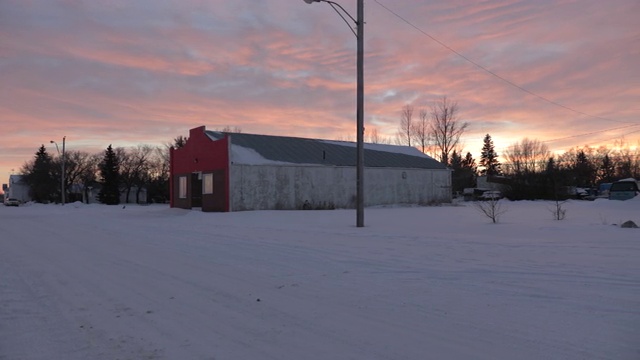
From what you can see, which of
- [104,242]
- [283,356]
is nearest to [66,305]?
[283,356]

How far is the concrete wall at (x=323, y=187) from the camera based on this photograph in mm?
31359

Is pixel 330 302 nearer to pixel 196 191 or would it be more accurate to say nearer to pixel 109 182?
pixel 196 191

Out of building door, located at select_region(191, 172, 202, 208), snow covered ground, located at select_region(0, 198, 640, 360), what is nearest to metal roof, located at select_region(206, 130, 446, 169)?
building door, located at select_region(191, 172, 202, 208)

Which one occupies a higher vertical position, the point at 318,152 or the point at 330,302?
the point at 318,152

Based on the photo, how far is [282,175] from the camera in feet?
108

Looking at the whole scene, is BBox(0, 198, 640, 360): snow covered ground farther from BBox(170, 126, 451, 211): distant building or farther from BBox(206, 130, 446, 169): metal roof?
BBox(206, 130, 446, 169): metal roof

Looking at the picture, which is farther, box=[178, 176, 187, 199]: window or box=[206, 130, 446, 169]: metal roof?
box=[178, 176, 187, 199]: window

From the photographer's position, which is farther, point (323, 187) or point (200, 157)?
point (323, 187)

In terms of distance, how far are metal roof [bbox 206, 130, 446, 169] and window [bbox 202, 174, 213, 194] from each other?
280 cm

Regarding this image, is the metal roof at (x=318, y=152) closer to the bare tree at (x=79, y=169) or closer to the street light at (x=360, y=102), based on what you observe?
the street light at (x=360, y=102)

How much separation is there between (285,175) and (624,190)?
24.3m

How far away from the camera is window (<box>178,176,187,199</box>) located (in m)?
37.3

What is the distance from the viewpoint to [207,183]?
33094 millimetres

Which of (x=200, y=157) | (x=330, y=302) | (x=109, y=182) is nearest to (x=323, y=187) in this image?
(x=200, y=157)
